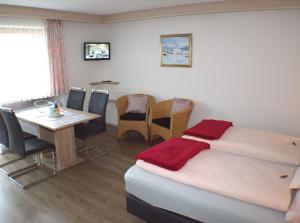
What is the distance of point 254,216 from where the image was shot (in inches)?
71.5

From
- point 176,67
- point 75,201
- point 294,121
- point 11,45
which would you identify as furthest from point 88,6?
point 294,121

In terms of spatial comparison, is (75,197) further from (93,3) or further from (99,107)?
(93,3)

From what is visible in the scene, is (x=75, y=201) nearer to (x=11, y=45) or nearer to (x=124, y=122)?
(x=124, y=122)

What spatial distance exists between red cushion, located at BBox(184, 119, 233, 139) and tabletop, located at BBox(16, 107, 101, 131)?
1504 mm

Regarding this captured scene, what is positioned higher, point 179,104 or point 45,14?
point 45,14

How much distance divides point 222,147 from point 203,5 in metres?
2.42

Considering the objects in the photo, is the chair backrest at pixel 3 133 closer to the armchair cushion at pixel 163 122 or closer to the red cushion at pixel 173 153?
the red cushion at pixel 173 153

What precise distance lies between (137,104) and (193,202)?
9.71ft

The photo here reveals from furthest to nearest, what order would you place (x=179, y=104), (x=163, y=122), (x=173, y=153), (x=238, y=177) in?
(x=179, y=104) < (x=163, y=122) < (x=173, y=153) < (x=238, y=177)

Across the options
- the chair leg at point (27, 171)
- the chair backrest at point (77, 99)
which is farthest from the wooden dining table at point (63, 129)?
the chair backrest at point (77, 99)

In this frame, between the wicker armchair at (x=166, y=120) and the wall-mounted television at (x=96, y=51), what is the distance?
185 centimetres

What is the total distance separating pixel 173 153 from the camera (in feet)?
8.50

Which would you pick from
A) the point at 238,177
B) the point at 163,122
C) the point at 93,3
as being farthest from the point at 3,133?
the point at 238,177

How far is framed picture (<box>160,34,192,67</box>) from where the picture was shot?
4422mm
